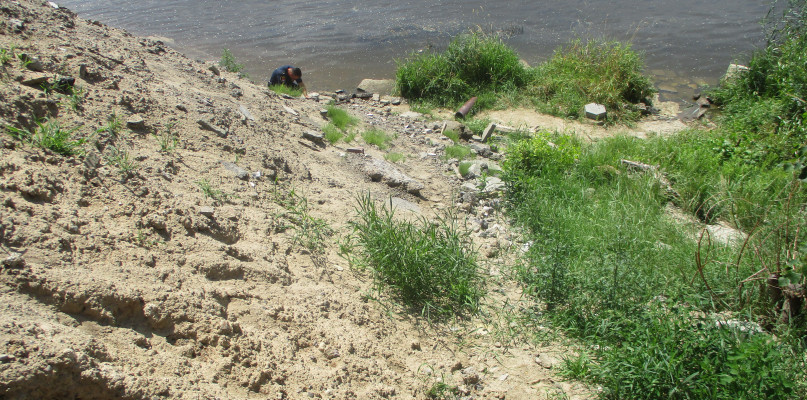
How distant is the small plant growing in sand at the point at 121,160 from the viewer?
3570 millimetres

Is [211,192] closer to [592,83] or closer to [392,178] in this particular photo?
[392,178]

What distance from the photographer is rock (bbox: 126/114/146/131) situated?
4266mm

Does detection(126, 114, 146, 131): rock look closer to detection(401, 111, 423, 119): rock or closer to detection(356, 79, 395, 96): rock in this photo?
detection(401, 111, 423, 119): rock

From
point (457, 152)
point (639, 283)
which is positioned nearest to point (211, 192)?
point (639, 283)

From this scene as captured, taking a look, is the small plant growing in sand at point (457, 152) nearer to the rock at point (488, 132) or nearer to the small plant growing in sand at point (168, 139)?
the rock at point (488, 132)

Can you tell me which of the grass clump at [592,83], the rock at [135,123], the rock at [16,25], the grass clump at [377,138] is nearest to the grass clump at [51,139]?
the rock at [135,123]

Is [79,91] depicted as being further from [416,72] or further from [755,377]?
[416,72]

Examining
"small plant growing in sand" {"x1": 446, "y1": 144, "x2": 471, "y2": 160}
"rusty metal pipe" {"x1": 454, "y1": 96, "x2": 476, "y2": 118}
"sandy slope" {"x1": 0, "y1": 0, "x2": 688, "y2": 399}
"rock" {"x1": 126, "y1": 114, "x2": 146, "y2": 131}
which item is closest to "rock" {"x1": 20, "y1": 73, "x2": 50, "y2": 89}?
"sandy slope" {"x1": 0, "y1": 0, "x2": 688, "y2": 399}

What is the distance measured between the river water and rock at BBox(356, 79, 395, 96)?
0.62 m

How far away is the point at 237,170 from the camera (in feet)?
14.6

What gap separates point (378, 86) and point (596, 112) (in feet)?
13.3

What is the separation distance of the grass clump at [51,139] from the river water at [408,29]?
7634 millimetres

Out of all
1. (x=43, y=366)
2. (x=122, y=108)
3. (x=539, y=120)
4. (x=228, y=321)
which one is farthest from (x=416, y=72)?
(x=43, y=366)

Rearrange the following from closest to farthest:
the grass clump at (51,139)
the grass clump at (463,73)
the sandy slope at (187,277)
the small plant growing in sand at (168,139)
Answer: the sandy slope at (187,277)
the grass clump at (51,139)
the small plant growing in sand at (168,139)
the grass clump at (463,73)
